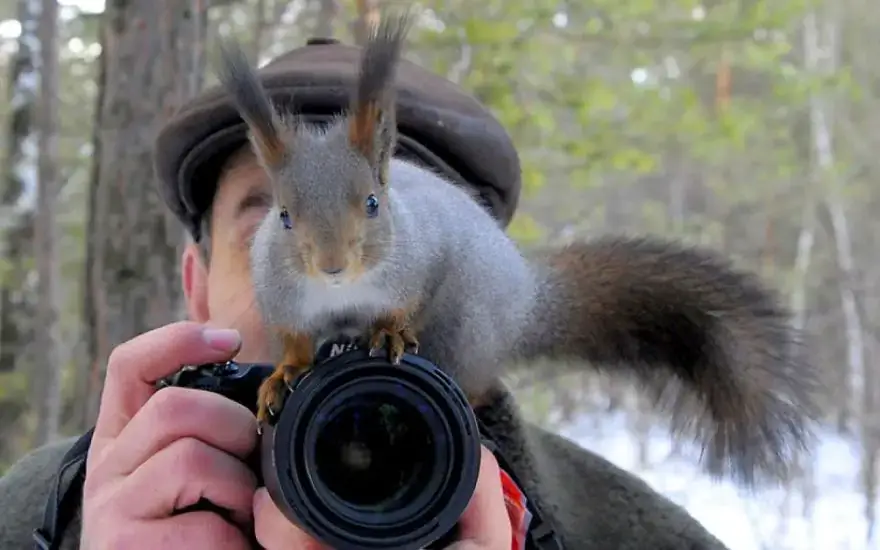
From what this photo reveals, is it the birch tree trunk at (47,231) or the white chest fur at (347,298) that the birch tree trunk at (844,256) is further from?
the white chest fur at (347,298)

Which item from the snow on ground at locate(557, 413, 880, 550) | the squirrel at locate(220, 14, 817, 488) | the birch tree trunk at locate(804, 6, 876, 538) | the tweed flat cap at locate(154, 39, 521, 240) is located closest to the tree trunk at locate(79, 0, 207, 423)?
the tweed flat cap at locate(154, 39, 521, 240)

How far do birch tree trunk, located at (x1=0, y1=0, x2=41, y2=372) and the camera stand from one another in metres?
3.99

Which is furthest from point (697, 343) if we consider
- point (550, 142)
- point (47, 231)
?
point (47, 231)

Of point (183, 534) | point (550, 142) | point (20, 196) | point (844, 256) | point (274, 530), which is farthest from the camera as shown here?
point (844, 256)

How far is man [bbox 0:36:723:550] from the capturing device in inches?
49.4

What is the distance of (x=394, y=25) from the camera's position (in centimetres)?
119

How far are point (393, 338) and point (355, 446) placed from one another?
15 centimetres


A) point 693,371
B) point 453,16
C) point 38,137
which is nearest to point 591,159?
point 453,16

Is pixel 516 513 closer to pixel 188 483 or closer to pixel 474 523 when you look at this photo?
pixel 474 523

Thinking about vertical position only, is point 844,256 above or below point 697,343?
above

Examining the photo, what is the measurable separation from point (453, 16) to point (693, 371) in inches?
129

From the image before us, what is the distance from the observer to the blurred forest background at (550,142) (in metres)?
2.80

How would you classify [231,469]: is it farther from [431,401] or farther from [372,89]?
[372,89]

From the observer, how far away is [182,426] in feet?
4.17
